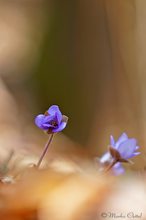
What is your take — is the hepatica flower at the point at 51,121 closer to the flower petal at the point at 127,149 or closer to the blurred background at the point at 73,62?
the flower petal at the point at 127,149

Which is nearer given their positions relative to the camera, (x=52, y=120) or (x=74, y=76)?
(x=52, y=120)

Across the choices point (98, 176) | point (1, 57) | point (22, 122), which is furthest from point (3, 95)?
point (98, 176)

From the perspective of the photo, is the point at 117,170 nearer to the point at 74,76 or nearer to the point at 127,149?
the point at 127,149

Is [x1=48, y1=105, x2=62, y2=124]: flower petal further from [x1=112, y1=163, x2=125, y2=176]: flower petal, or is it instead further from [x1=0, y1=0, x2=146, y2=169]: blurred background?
[x1=0, y1=0, x2=146, y2=169]: blurred background

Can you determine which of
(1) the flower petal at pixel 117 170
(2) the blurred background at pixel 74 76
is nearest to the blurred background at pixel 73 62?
(2) the blurred background at pixel 74 76

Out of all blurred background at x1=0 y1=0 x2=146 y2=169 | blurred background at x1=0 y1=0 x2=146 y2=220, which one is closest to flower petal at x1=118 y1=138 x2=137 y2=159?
blurred background at x1=0 y1=0 x2=146 y2=220

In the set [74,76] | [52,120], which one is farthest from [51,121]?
[74,76]
